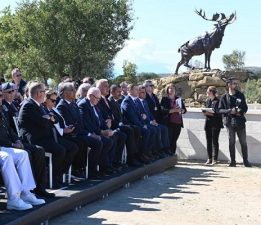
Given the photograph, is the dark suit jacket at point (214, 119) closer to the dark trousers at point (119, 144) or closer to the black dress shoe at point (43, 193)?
the dark trousers at point (119, 144)

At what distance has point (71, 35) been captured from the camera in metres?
31.2

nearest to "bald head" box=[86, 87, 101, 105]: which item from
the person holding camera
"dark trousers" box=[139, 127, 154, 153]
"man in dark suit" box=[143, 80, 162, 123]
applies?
"dark trousers" box=[139, 127, 154, 153]

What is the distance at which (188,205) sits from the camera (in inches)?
306

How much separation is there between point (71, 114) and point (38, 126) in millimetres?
1114

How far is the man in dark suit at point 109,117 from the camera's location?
932cm

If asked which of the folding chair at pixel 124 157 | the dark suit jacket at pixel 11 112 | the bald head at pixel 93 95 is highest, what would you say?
the bald head at pixel 93 95

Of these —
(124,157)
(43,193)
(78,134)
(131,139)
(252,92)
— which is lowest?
(43,193)

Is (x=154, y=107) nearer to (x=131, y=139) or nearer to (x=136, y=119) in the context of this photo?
(x=136, y=119)

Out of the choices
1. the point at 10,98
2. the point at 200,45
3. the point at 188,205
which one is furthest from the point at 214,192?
the point at 200,45

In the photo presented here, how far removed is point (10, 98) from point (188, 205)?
2874mm

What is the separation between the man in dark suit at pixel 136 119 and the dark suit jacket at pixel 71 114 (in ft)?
6.96

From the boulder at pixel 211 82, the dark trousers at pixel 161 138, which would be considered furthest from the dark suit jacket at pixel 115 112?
the boulder at pixel 211 82

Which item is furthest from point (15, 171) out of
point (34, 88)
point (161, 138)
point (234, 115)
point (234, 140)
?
point (234, 140)

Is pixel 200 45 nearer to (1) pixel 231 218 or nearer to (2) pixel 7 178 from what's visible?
(1) pixel 231 218
